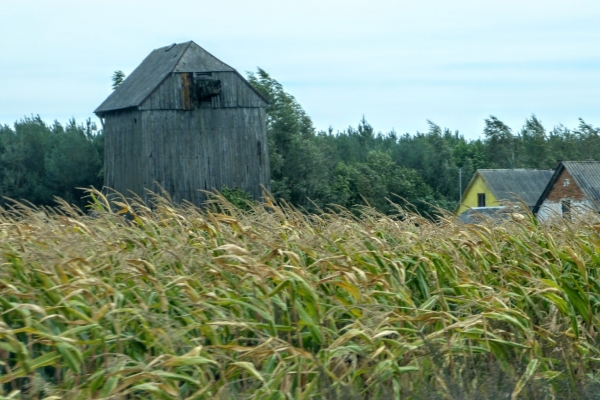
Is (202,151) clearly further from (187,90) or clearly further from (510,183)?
(510,183)

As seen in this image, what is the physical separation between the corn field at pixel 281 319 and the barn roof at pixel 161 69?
1320 inches

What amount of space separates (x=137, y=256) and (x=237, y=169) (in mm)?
32860

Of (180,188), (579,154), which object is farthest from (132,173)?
(579,154)

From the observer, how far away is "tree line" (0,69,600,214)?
54625mm

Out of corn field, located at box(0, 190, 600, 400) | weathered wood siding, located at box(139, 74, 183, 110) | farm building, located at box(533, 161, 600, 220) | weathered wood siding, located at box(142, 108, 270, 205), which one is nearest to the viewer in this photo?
corn field, located at box(0, 190, 600, 400)

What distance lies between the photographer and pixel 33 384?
160 inches

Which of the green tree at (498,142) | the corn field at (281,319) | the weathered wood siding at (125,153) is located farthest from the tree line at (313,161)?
the corn field at (281,319)

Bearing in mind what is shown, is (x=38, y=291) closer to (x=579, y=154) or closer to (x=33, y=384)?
(x=33, y=384)

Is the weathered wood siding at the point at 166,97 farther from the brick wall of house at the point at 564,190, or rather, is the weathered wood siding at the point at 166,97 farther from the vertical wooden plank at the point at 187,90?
the brick wall of house at the point at 564,190

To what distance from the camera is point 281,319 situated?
516 centimetres

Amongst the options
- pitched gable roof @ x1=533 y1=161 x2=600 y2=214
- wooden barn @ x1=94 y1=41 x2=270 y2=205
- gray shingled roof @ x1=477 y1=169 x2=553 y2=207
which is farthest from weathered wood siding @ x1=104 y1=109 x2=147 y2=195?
gray shingled roof @ x1=477 y1=169 x2=553 y2=207

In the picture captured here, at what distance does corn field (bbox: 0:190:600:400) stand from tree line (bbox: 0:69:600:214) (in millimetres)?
36351

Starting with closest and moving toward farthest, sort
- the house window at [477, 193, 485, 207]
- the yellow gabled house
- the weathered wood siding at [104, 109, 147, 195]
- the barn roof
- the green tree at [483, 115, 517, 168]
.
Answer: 1. the weathered wood siding at [104, 109, 147, 195]
2. the barn roof
3. the yellow gabled house
4. the house window at [477, 193, 485, 207]
5. the green tree at [483, 115, 517, 168]

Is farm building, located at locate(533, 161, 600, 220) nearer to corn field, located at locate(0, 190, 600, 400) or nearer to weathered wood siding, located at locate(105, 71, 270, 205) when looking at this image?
weathered wood siding, located at locate(105, 71, 270, 205)
